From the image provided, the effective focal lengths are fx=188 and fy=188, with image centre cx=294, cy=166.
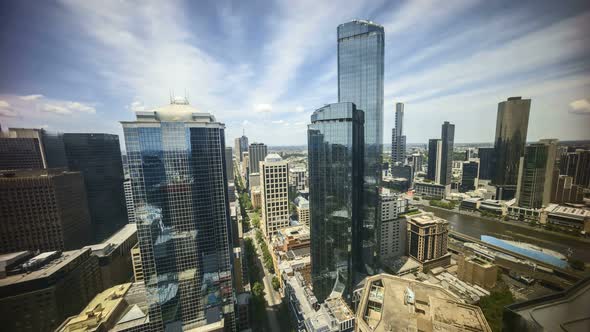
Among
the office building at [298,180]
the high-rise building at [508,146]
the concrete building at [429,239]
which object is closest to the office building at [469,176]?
the high-rise building at [508,146]

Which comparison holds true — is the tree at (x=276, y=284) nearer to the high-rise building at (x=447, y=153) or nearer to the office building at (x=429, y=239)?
the office building at (x=429, y=239)

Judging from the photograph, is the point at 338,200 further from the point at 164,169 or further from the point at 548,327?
the point at 548,327

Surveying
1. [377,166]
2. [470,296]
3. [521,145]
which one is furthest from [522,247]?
[521,145]

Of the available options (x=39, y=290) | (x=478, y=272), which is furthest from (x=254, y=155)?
(x=478, y=272)

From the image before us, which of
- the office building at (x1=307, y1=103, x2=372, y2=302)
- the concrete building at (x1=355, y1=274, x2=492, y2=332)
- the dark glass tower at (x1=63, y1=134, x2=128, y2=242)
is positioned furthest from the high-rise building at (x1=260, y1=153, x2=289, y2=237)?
the dark glass tower at (x1=63, y1=134, x2=128, y2=242)

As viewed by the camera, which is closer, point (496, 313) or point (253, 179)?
point (496, 313)

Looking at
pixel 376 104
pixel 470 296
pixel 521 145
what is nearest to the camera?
pixel 470 296

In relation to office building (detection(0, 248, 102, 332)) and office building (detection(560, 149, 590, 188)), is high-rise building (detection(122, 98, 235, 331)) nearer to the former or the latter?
office building (detection(0, 248, 102, 332))
